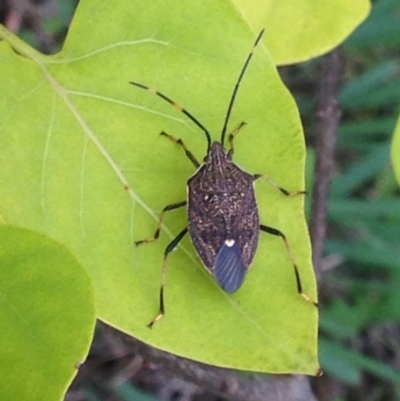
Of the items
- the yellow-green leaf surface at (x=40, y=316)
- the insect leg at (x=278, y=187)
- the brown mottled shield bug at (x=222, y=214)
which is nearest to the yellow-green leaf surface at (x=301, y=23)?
→ the brown mottled shield bug at (x=222, y=214)

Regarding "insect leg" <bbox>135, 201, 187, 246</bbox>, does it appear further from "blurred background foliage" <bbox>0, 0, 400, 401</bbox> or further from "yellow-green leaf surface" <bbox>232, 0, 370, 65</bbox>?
"blurred background foliage" <bbox>0, 0, 400, 401</bbox>

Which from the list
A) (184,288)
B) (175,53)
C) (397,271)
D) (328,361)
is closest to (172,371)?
(184,288)

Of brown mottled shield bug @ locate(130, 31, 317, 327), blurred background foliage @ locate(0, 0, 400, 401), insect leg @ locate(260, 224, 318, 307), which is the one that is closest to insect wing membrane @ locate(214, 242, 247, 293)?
brown mottled shield bug @ locate(130, 31, 317, 327)

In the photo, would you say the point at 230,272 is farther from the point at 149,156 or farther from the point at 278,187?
the point at 149,156


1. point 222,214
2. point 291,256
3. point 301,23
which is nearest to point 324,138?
point 222,214

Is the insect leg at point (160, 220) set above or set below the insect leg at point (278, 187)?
below

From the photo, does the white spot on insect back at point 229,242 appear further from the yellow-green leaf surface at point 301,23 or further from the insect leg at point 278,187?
the yellow-green leaf surface at point 301,23

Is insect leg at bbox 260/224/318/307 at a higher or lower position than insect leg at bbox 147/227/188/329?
higher
